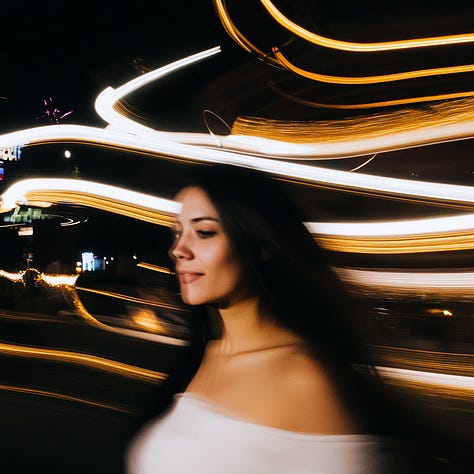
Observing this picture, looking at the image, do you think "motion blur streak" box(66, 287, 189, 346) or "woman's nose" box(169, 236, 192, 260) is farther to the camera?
"motion blur streak" box(66, 287, 189, 346)

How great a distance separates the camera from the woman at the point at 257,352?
146 centimetres

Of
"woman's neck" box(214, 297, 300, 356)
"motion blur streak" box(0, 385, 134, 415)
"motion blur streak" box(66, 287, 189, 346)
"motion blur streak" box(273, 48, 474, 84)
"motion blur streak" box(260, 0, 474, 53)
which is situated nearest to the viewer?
"woman's neck" box(214, 297, 300, 356)

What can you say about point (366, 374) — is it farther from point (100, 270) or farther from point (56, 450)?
point (100, 270)

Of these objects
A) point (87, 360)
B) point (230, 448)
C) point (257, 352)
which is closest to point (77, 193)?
point (87, 360)

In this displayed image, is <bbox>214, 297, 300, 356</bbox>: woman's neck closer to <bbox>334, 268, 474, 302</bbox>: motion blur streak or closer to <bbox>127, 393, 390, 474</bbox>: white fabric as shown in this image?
<bbox>127, 393, 390, 474</bbox>: white fabric

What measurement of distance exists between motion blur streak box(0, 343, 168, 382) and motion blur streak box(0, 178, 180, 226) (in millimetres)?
2300

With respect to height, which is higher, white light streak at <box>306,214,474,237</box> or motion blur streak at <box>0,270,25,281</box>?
white light streak at <box>306,214,474,237</box>

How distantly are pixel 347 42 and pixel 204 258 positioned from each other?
3212 millimetres

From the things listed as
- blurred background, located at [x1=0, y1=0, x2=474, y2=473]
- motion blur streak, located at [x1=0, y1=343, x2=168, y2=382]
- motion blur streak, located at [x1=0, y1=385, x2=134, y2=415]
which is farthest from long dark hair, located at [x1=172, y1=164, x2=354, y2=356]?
motion blur streak, located at [x1=0, y1=343, x2=168, y2=382]

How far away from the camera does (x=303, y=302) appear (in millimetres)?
1850

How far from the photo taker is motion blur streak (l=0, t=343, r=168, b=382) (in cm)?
708

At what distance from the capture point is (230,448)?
1.54 meters

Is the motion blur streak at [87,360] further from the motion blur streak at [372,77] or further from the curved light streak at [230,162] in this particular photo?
the motion blur streak at [372,77]

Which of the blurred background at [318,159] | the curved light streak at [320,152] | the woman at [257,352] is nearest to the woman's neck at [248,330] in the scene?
the woman at [257,352]
